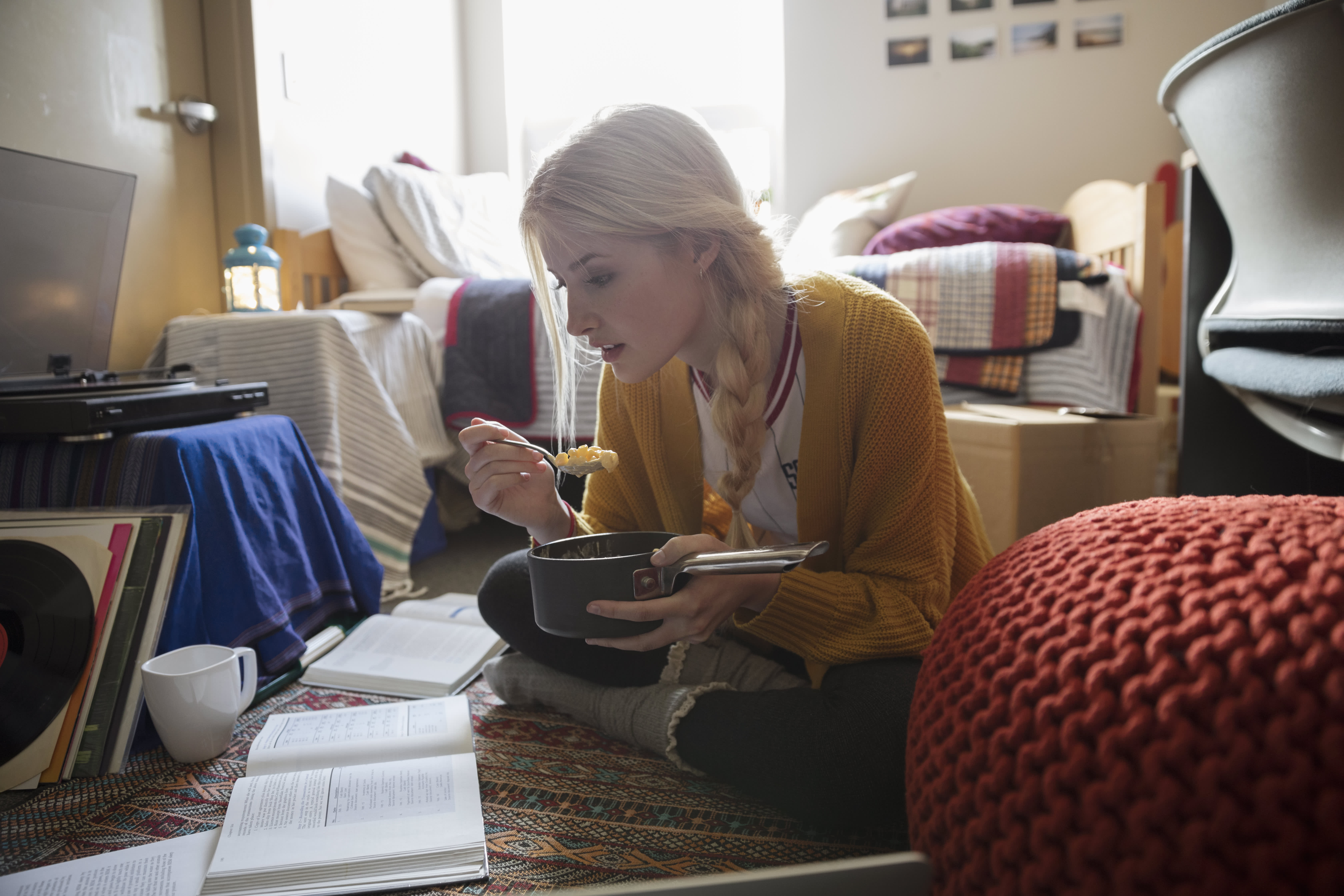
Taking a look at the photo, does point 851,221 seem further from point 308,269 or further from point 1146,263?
point 308,269

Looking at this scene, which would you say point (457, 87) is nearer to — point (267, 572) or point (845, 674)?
point (267, 572)

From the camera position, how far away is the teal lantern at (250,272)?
1.78m

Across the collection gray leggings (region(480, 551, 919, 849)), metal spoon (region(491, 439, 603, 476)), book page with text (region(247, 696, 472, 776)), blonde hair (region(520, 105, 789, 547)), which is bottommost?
book page with text (region(247, 696, 472, 776))

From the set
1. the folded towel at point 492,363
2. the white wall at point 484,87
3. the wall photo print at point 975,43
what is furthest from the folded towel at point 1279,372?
the white wall at point 484,87

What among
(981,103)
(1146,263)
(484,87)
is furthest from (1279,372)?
(484,87)

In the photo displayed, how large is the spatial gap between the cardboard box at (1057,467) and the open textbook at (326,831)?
96cm

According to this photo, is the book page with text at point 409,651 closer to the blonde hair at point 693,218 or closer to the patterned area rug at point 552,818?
the patterned area rug at point 552,818

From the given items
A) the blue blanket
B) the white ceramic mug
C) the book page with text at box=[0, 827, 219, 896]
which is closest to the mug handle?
the white ceramic mug

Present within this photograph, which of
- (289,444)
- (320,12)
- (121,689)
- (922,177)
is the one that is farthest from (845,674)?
(922,177)

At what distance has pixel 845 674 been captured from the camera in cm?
82

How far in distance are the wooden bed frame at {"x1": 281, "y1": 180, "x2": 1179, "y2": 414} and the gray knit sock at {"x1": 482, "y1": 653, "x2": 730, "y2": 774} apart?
1.48m

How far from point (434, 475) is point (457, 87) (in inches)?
85.3

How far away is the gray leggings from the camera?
735mm

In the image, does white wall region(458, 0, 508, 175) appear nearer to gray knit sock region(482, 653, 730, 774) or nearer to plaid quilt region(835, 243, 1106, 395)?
plaid quilt region(835, 243, 1106, 395)
